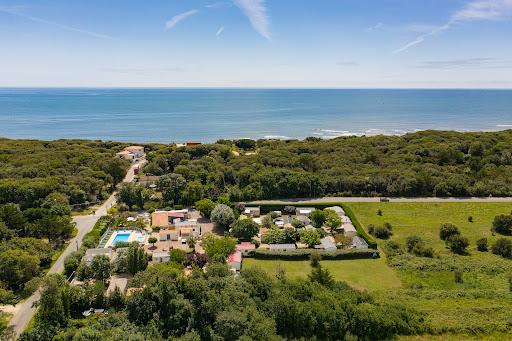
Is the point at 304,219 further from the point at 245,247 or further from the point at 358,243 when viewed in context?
the point at 245,247

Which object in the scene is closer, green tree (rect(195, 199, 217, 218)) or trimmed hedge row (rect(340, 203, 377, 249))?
trimmed hedge row (rect(340, 203, 377, 249))

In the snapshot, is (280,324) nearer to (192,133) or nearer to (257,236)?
(257,236)

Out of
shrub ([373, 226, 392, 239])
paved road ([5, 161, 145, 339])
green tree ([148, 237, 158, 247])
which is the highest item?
shrub ([373, 226, 392, 239])

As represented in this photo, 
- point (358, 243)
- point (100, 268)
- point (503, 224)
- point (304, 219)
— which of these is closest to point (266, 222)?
point (304, 219)

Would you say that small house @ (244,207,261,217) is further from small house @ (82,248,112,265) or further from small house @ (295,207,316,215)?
small house @ (82,248,112,265)

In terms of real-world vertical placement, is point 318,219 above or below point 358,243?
above

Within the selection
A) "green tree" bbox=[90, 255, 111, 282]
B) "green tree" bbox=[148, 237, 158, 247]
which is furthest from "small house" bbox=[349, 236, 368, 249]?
"green tree" bbox=[90, 255, 111, 282]

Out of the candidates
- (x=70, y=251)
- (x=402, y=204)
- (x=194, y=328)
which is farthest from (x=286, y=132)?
(x=194, y=328)
